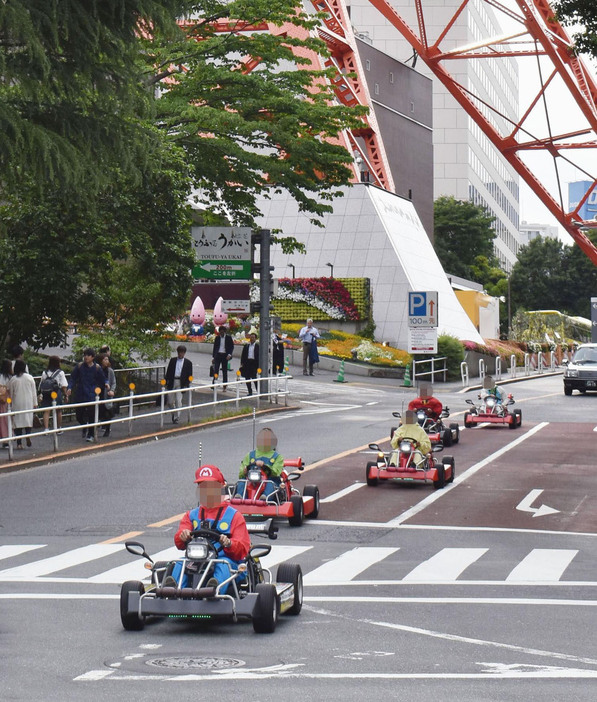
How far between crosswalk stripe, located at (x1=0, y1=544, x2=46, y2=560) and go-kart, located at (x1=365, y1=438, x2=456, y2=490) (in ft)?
22.8

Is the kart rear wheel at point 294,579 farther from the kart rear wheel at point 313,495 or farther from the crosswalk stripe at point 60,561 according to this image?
the kart rear wheel at point 313,495

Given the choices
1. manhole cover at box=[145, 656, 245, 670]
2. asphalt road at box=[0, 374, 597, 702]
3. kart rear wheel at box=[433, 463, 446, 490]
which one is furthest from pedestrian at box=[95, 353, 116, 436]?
manhole cover at box=[145, 656, 245, 670]

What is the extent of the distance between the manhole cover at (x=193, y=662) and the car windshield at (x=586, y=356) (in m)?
40.5

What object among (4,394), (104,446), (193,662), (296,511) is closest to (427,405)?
(104,446)

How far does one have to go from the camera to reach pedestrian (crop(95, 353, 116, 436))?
26.8 m

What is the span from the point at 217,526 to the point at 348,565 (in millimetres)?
4033

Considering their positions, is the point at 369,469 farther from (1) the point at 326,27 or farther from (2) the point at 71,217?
(1) the point at 326,27

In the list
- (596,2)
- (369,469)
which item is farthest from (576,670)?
(596,2)

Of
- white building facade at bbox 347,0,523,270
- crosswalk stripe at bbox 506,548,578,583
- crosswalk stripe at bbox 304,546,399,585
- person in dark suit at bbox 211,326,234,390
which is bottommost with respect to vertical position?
crosswalk stripe at bbox 506,548,578,583

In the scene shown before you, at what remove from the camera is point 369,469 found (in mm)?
20969

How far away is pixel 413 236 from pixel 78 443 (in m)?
40.5

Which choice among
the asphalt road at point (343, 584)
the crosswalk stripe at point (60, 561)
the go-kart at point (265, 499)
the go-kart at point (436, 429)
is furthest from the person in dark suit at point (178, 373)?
the crosswalk stripe at point (60, 561)

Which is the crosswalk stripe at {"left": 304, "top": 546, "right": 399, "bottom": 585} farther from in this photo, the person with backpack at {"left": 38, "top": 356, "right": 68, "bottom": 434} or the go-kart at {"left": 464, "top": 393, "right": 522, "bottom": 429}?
the go-kart at {"left": 464, "top": 393, "right": 522, "bottom": 429}

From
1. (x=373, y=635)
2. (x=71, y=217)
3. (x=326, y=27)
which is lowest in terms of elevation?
(x=373, y=635)
